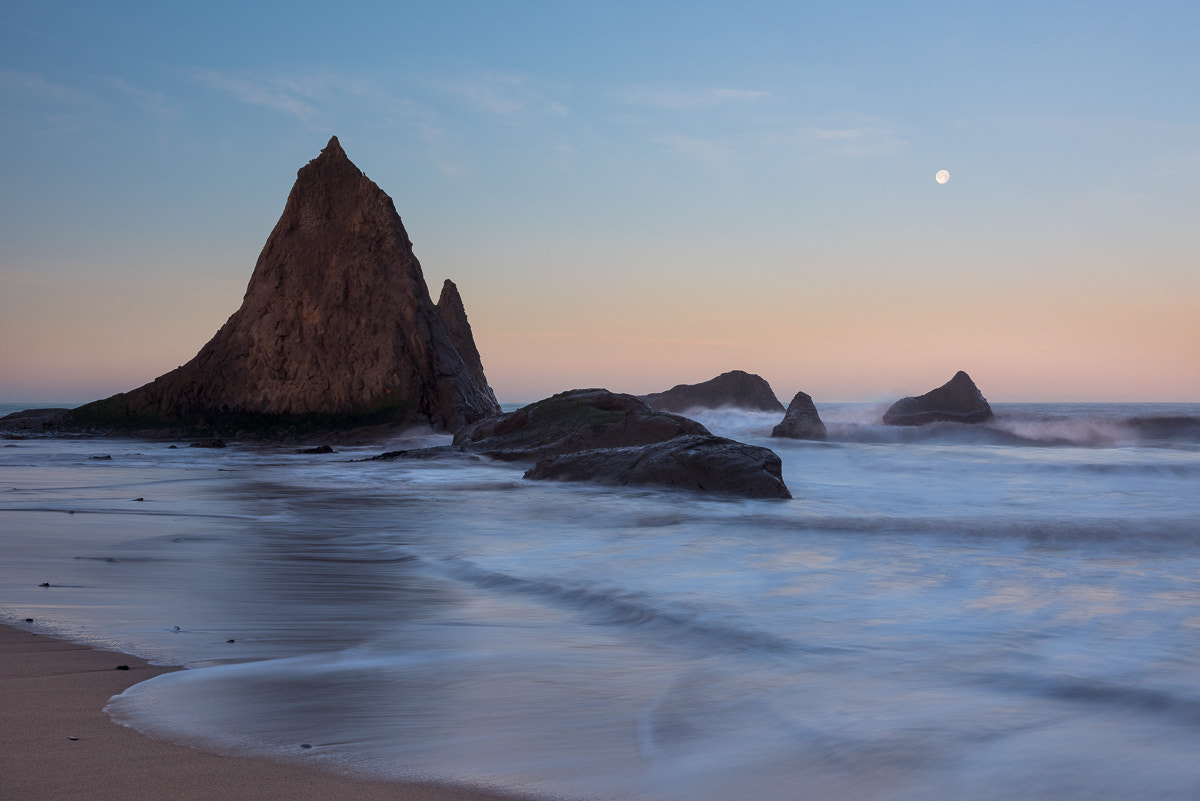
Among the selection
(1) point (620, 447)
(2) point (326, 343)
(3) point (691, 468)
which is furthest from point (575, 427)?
(2) point (326, 343)

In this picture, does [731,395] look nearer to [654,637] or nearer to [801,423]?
[801,423]

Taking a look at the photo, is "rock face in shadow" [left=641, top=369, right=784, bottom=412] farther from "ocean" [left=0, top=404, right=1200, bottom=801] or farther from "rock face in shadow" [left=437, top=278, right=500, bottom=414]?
"ocean" [left=0, top=404, right=1200, bottom=801]

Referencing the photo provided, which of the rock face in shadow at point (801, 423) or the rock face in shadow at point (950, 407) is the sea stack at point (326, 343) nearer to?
the rock face in shadow at point (801, 423)

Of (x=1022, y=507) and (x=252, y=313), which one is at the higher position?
(x=252, y=313)

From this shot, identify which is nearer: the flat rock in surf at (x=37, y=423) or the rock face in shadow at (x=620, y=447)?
the rock face in shadow at (x=620, y=447)

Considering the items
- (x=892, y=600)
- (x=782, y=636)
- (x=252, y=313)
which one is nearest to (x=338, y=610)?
(x=782, y=636)

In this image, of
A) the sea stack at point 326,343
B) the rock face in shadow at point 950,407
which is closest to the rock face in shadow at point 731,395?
the rock face in shadow at point 950,407

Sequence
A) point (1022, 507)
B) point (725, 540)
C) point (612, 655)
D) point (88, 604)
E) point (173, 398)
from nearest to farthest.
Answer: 1. point (612, 655)
2. point (88, 604)
3. point (725, 540)
4. point (1022, 507)
5. point (173, 398)

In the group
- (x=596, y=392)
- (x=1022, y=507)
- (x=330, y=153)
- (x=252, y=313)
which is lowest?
(x=1022, y=507)

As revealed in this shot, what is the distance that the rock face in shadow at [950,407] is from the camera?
27953mm

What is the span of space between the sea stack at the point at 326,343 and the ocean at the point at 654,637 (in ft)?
54.9

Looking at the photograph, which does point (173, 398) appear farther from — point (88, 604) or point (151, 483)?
point (88, 604)

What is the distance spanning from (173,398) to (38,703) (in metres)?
26.7

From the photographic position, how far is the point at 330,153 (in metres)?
27.3
